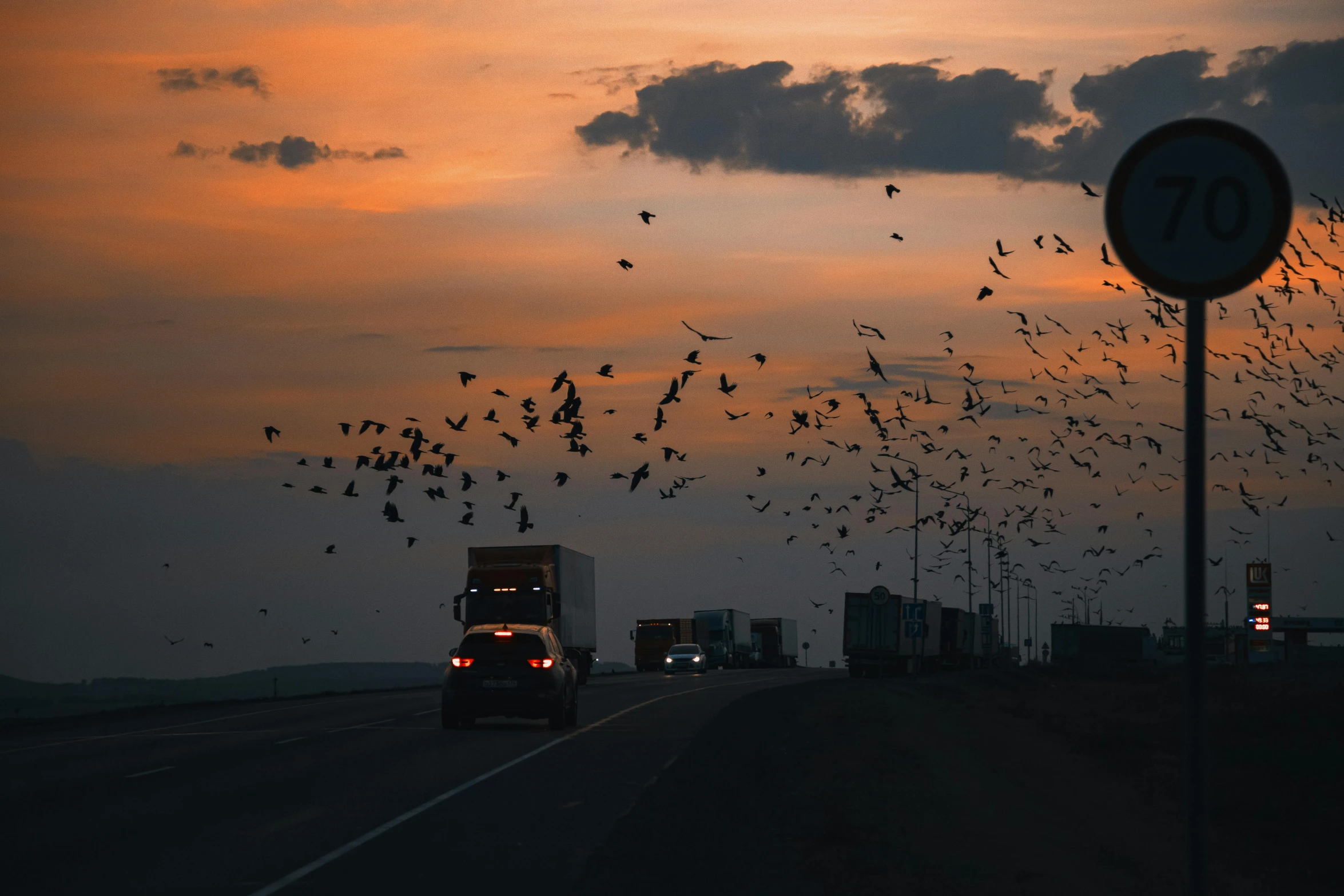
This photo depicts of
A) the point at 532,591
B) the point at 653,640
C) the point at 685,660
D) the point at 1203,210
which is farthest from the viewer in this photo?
the point at 653,640

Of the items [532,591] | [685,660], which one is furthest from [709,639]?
[532,591]

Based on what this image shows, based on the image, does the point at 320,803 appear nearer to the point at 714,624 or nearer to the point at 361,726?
the point at 361,726

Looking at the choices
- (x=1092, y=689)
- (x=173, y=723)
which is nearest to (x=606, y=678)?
(x=1092, y=689)

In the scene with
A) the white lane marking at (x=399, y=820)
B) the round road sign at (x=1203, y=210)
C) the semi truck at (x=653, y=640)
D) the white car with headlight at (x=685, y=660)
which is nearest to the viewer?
the round road sign at (x=1203, y=210)

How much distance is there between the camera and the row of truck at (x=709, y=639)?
8588cm

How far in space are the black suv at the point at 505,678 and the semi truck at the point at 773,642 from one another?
3161 inches

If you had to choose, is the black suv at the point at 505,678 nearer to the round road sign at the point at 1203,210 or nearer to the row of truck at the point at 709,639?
the round road sign at the point at 1203,210

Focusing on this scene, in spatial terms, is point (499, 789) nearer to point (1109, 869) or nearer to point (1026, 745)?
point (1109, 869)

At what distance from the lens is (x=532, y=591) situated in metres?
43.8

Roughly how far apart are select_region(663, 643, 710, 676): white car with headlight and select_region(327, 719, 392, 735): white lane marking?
44.3 metres

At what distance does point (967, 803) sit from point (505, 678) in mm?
11622

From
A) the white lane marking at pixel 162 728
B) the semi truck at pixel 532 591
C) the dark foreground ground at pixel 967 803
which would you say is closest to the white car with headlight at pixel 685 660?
the semi truck at pixel 532 591

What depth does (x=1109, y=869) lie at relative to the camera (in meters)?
14.5

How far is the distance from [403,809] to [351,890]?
4.83 metres
